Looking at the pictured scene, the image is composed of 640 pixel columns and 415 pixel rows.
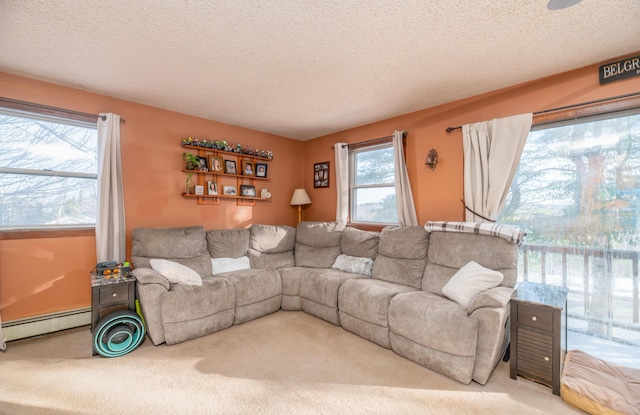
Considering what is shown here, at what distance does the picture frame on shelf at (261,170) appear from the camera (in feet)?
13.7

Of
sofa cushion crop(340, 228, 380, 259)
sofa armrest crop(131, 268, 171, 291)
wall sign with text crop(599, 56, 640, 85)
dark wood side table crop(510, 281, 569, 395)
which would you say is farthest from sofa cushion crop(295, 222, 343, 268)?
wall sign with text crop(599, 56, 640, 85)

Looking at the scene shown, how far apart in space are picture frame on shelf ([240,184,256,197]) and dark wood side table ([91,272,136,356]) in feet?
6.03

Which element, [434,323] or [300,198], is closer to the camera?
[434,323]

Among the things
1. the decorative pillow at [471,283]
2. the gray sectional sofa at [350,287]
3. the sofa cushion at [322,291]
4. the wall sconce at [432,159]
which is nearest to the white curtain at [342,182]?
the gray sectional sofa at [350,287]

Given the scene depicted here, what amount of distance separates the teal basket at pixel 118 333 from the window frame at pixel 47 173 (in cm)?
112

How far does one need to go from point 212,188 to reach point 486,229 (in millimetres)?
3244

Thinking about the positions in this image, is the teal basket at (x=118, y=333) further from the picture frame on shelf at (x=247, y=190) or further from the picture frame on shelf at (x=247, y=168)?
the picture frame on shelf at (x=247, y=168)

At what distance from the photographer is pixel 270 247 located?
3.67 meters

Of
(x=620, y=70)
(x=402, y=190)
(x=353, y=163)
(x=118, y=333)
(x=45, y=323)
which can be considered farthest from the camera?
(x=353, y=163)

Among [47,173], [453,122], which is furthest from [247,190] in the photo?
[453,122]

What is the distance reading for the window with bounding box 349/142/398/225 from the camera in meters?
A: 3.75

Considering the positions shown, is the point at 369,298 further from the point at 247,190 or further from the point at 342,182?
the point at 247,190

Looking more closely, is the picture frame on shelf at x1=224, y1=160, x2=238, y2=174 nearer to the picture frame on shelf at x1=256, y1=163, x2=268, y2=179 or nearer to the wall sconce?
the picture frame on shelf at x1=256, y1=163, x2=268, y2=179

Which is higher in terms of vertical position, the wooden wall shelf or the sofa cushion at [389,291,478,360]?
the wooden wall shelf
